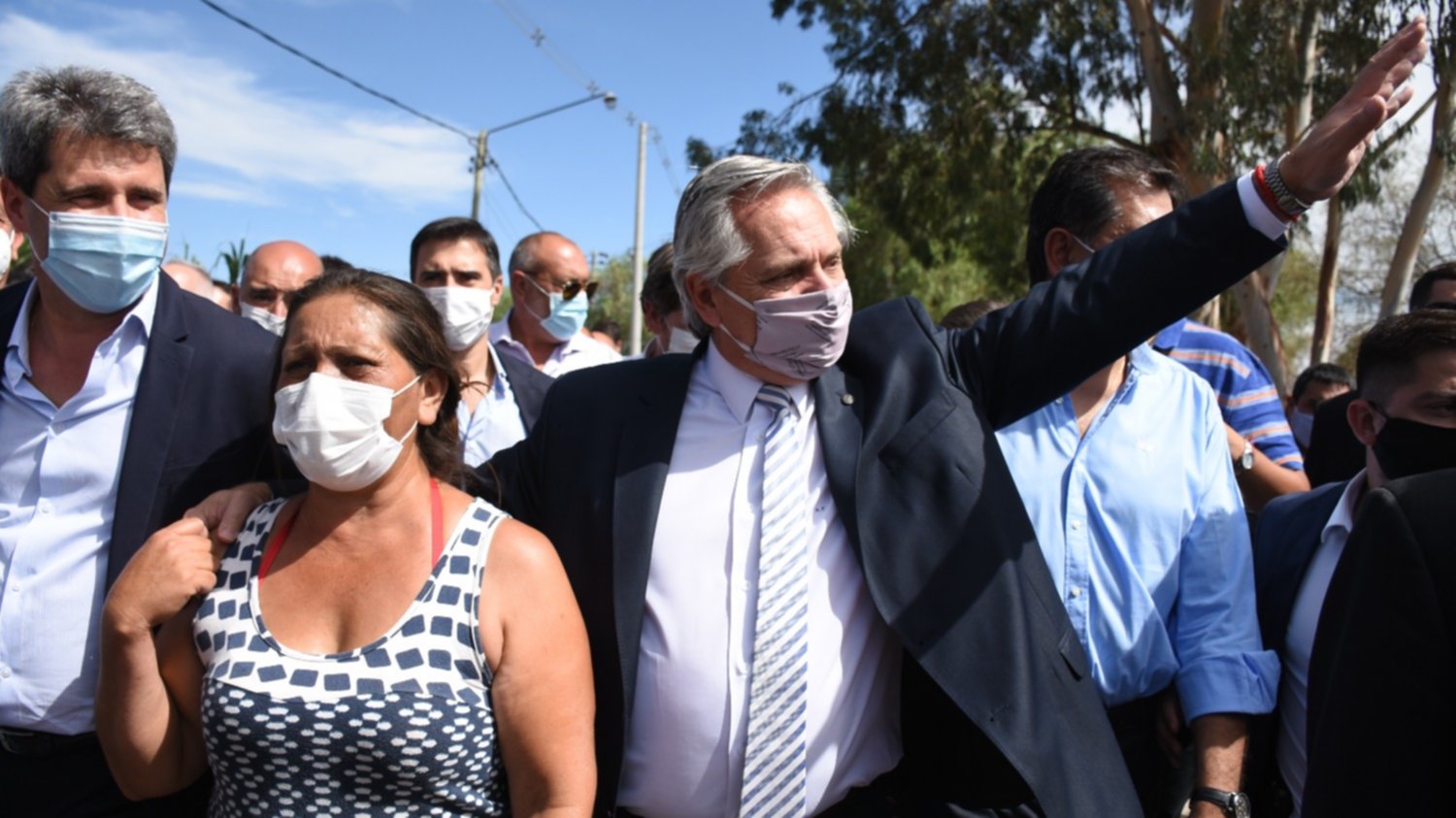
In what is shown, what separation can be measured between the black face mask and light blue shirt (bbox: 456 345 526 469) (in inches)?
95.9

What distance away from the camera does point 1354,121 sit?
1.93m

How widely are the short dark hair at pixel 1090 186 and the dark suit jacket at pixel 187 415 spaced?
68.4 inches

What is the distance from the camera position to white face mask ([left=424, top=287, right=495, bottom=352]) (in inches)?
155

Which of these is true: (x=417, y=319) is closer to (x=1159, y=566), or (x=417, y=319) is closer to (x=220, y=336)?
(x=220, y=336)

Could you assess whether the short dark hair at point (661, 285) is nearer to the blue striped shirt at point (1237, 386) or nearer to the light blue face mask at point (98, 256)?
the blue striped shirt at point (1237, 386)

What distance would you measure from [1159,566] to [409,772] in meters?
1.51

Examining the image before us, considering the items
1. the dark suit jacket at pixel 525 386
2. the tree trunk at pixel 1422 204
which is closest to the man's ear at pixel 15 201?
the dark suit jacket at pixel 525 386

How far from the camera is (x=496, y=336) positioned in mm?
5457

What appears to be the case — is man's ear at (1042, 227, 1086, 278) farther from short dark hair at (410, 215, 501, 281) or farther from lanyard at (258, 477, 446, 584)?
short dark hair at (410, 215, 501, 281)

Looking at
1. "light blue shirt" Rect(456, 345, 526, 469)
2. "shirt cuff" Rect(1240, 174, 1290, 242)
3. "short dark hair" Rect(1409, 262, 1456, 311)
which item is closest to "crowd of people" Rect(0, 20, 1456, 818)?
"shirt cuff" Rect(1240, 174, 1290, 242)

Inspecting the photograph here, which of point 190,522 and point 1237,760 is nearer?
point 190,522

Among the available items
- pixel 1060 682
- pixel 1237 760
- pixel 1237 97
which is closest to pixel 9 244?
pixel 1060 682

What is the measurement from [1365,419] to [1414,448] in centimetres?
14

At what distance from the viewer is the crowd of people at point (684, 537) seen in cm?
204
